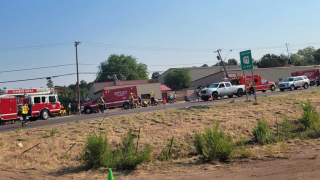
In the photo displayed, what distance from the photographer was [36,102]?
89.5ft

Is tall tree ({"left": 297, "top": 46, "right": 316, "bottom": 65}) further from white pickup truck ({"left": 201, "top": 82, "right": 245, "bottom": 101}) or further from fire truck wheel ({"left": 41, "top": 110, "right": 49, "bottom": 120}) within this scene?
fire truck wheel ({"left": 41, "top": 110, "right": 49, "bottom": 120})

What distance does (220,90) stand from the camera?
102 feet

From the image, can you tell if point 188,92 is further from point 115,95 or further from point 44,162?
point 44,162

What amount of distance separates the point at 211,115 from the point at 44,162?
918 cm

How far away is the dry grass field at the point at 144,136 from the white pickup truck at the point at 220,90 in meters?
12.5

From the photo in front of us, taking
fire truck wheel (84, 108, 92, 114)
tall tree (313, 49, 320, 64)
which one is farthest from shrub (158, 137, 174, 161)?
tall tree (313, 49, 320, 64)

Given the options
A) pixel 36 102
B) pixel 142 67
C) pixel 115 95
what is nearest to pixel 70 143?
pixel 36 102

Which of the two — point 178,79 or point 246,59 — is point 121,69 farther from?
point 246,59

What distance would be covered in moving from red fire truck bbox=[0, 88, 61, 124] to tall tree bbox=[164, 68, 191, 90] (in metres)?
52.3

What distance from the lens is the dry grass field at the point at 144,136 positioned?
880cm

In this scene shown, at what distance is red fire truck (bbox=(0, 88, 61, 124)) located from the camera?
1004 inches

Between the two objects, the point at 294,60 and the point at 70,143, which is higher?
the point at 294,60

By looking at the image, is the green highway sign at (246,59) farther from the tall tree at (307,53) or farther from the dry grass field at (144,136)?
the tall tree at (307,53)

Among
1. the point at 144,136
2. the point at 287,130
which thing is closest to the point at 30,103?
the point at 144,136
